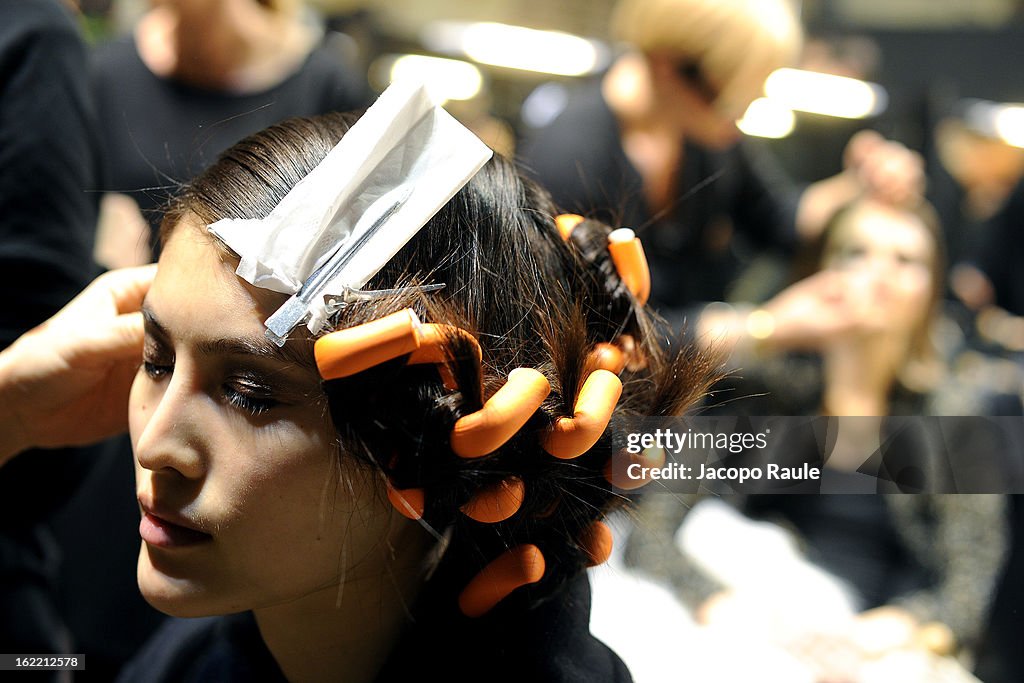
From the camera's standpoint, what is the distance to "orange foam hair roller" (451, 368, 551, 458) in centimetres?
54

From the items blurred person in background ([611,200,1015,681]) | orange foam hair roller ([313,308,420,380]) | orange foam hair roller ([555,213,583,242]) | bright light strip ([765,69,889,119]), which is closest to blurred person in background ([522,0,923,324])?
blurred person in background ([611,200,1015,681])

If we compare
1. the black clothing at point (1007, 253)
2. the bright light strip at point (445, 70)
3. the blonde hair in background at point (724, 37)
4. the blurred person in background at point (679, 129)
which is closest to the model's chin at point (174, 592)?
the blurred person in background at point (679, 129)

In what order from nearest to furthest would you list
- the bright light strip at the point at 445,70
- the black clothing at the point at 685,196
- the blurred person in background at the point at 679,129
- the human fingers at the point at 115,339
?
the human fingers at the point at 115,339, the black clothing at the point at 685,196, the blurred person in background at the point at 679,129, the bright light strip at the point at 445,70

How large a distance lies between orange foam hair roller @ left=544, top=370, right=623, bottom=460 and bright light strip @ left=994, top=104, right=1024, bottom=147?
72.9 inches

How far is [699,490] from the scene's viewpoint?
76cm

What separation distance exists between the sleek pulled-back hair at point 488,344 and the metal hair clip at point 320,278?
0.02 metres

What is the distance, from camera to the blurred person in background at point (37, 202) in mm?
788

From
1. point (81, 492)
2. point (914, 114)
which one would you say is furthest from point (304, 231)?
point (914, 114)

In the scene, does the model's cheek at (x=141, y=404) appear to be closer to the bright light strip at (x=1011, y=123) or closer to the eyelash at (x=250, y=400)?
the eyelash at (x=250, y=400)

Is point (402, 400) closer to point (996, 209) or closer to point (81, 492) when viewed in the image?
point (81, 492)

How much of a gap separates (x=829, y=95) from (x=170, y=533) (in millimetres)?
1859

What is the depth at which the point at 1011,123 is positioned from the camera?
6.84 ft

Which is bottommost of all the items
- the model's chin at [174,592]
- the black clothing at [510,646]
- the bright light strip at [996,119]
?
the bright light strip at [996,119]

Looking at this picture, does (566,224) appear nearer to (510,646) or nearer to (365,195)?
(365,195)
